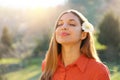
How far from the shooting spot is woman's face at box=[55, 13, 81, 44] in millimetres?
3076

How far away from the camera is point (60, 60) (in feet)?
10.5

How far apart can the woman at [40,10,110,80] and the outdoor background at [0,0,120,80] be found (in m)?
5.91

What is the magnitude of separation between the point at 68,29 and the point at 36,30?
12427 millimetres

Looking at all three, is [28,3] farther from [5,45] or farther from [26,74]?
[26,74]

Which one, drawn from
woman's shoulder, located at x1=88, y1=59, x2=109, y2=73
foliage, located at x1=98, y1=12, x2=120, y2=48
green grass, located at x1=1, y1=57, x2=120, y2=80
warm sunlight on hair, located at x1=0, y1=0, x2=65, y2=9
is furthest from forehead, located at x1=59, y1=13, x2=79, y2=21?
warm sunlight on hair, located at x1=0, y1=0, x2=65, y2=9

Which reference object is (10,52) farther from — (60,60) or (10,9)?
(60,60)

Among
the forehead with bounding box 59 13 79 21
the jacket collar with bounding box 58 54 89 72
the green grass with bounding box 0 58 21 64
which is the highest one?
the forehead with bounding box 59 13 79 21

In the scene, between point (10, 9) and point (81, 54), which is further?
point (10, 9)

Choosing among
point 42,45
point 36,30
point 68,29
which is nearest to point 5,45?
point 42,45

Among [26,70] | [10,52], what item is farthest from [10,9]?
[26,70]

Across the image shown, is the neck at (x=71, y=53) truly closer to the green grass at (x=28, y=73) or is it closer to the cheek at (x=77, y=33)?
the cheek at (x=77, y=33)

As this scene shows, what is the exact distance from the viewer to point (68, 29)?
10.1 feet

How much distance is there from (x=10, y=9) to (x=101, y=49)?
17.7 feet

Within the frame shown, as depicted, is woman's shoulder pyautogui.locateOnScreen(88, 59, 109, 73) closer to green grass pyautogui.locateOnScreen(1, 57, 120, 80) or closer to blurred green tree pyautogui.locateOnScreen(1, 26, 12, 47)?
green grass pyautogui.locateOnScreen(1, 57, 120, 80)
